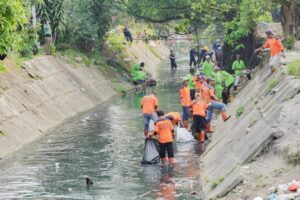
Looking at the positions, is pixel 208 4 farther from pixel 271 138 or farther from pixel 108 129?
pixel 271 138

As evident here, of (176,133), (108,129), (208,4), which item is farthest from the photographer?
(208,4)

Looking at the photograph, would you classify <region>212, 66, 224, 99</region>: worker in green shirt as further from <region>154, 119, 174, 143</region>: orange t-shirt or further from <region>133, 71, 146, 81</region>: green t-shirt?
<region>133, 71, 146, 81</region>: green t-shirt

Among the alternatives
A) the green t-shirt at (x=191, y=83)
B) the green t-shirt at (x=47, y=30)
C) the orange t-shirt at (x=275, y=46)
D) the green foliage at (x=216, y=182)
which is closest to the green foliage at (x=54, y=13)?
the green t-shirt at (x=47, y=30)

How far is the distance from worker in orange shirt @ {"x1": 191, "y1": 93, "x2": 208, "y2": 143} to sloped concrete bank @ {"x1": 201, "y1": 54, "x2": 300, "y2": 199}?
5.91 feet

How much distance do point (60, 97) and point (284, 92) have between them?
49.6ft

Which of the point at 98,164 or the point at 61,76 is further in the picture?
the point at 61,76

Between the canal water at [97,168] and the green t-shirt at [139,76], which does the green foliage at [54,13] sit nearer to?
the green t-shirt at [139,76]

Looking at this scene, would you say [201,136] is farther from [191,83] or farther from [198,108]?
[191,83]

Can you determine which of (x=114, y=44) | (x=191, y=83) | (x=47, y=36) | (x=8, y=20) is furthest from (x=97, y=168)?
(x=114, y=44)

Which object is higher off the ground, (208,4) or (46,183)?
(208,4)

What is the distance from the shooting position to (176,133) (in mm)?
24031

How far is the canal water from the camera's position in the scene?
17219 millimetres

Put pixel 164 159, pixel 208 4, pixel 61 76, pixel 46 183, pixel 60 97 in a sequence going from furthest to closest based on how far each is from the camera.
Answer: pixel 208 4 < pixel 61 76 < pixel 60 97 < pixel 164 159 < pixel 46 183

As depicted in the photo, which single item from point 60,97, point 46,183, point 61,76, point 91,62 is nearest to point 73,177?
point 46,183
